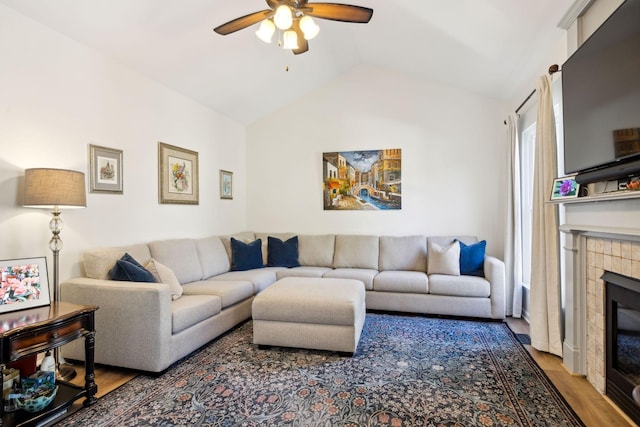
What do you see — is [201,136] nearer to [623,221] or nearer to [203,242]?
[203,242]

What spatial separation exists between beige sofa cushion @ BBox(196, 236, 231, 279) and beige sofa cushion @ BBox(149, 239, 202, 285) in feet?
0.27

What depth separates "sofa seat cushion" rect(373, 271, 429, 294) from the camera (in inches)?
146

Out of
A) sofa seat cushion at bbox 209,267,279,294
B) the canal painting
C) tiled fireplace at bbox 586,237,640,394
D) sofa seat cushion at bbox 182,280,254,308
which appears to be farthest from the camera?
the canal painting

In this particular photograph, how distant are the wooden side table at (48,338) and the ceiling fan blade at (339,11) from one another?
2447 mm

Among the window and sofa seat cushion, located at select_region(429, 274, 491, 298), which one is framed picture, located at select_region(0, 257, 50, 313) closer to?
sofa seat cushion, located at select_region(429, 274, 491, 298)

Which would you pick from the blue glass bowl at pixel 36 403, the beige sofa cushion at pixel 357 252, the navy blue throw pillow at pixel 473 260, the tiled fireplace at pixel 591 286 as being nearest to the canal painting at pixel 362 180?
the beige sofa cushion at pixel 357 252

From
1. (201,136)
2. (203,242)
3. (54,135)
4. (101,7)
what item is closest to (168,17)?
(101,7)

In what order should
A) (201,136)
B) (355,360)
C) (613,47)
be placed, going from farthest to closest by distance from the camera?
1. (201,136)
2. (355,360)
3. (613,47)

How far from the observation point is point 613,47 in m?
1.77

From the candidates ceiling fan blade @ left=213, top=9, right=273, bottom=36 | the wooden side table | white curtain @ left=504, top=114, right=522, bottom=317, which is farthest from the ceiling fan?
white curtain @ left=504, top=114, right=522, bottom=317

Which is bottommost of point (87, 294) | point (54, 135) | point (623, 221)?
point (87, 294)

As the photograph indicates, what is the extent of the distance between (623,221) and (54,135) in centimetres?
389

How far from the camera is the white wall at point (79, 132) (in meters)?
2.29

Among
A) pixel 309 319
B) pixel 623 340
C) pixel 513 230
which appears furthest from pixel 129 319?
pixel 513 230
